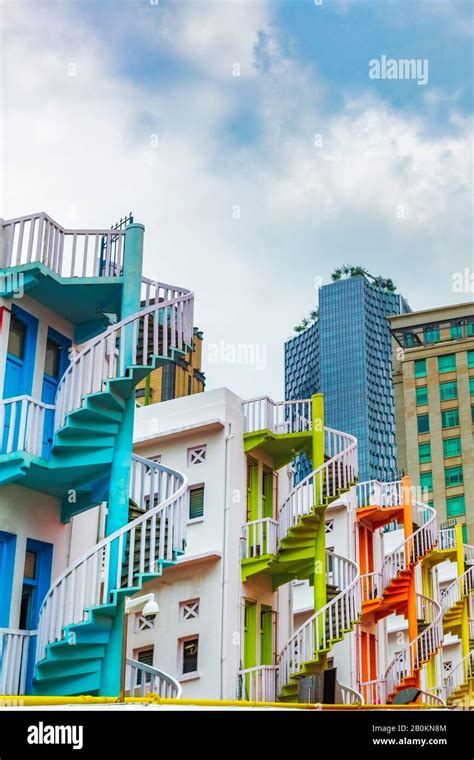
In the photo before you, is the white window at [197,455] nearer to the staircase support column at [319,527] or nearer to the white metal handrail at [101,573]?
the staircase support column at [319,527]

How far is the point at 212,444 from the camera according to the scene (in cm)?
2630

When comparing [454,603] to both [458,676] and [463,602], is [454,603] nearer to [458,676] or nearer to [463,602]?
[463,602]

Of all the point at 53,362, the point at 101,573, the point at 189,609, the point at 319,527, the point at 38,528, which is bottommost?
the point at 101,573

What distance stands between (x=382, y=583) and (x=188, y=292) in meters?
16.3

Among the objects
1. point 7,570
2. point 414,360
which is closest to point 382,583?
point 7,570

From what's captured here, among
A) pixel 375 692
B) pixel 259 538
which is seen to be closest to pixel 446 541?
pixel 375 692

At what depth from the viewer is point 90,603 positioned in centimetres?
1666

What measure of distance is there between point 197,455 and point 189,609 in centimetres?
365

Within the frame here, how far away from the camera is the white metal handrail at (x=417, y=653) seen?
32.0 metres

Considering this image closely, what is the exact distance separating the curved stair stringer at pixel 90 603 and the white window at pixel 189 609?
7.69 meters

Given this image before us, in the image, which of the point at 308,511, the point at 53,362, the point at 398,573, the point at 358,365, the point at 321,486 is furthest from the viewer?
the point at 358,365

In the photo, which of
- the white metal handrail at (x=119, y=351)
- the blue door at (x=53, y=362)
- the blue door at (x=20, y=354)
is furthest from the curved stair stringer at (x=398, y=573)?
the blue door at (x=20, y=354)

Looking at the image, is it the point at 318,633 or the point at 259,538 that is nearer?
the point at 318,633

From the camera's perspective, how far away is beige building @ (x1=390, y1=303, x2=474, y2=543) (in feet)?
272
